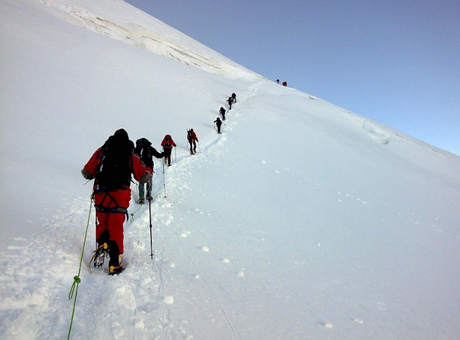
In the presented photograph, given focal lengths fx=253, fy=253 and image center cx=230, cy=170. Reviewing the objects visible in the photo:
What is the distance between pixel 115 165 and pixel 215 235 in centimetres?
234

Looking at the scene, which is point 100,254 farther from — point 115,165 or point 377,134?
point 377,134

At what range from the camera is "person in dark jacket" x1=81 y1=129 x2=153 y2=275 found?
10.3ft

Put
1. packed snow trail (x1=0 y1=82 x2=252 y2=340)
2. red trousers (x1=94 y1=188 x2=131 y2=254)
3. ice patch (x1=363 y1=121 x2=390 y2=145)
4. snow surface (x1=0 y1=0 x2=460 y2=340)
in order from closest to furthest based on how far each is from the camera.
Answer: packed snow trail (x1=0 y1=82 x2=252 y2=340), snow surface (x1=0 y1=0 x2=460 y2=340), red trousers (x1=94 y1=188 x2=131 y2=254), ice patch (x1=363 y1=121 x2=390 y2=145)

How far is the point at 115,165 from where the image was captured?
323 centimetres

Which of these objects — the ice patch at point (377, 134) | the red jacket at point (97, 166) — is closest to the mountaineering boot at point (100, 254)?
the red jacket at point (97, 166)

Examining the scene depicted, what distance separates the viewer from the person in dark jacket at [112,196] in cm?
314

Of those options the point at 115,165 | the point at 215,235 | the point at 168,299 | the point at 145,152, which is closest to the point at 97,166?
the point at 115,165

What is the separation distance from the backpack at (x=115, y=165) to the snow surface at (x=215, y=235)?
3.33ft

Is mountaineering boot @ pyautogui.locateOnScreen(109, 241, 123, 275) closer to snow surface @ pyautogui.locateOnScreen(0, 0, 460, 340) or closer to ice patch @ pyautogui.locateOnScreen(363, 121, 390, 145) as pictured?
snow surface @ pyautogui.locateOnScreen(0, 0, 460, 340)

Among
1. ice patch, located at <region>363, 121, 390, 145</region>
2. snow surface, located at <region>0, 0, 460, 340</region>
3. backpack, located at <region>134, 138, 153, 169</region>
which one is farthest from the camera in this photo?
ice patch, located at <region>363, 121, 390, 145</region>

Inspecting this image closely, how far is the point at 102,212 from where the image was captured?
3207mm

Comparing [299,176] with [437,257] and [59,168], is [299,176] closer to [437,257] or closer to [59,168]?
[437,257]

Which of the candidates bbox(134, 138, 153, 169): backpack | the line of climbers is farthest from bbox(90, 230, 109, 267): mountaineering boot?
bbox(134, 138, 153, 169): backpack

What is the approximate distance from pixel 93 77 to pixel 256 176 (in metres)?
13.3
